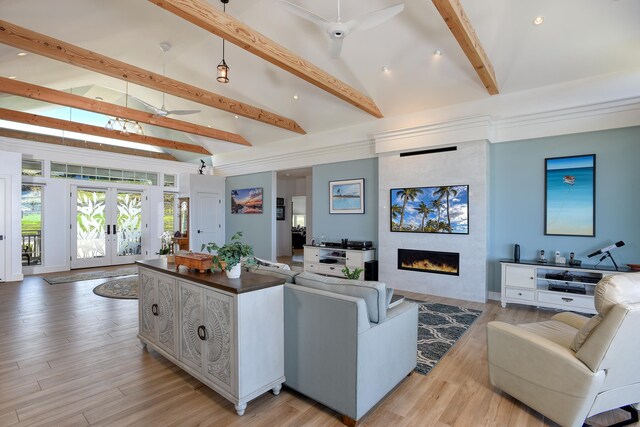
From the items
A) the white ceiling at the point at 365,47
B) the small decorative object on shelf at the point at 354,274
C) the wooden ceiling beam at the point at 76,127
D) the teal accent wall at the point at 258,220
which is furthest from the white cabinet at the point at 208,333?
the wooden ceiling beam at the point at 76,127

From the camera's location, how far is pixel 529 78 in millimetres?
4590

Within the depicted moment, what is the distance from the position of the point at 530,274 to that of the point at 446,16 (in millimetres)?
3629

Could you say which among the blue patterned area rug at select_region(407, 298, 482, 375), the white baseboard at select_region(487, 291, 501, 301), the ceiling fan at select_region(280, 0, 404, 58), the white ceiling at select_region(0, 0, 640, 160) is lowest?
the blue patterned area rug at select_region(407, 298, 482, 375)

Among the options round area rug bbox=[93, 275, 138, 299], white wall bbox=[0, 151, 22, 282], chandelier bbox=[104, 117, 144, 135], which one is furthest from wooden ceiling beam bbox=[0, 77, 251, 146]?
round area rug bbox=[93, 275, 138, 299]

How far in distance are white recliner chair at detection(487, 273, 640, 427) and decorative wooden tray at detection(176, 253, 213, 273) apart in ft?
7.98

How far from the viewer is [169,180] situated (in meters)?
9.79

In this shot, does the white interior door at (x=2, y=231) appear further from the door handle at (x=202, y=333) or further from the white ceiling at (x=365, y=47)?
the door handle at (x=202, y=333)

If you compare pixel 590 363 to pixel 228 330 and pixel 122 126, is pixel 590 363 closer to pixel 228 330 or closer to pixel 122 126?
pixel 228 330

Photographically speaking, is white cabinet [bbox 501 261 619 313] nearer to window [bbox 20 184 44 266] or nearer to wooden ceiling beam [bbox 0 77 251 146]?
wooden ceiling beam [bbox 0 77 251 146]

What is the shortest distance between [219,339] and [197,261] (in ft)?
2.36

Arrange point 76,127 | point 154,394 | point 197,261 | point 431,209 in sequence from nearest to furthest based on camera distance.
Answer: point 154,394
point 197,261
point 431,209
point 76,127

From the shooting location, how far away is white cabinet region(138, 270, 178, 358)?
2.74 m

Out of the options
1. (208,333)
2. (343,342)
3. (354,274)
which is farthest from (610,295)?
(208,333)

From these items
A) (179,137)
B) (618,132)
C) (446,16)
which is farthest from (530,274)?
(179,137)
